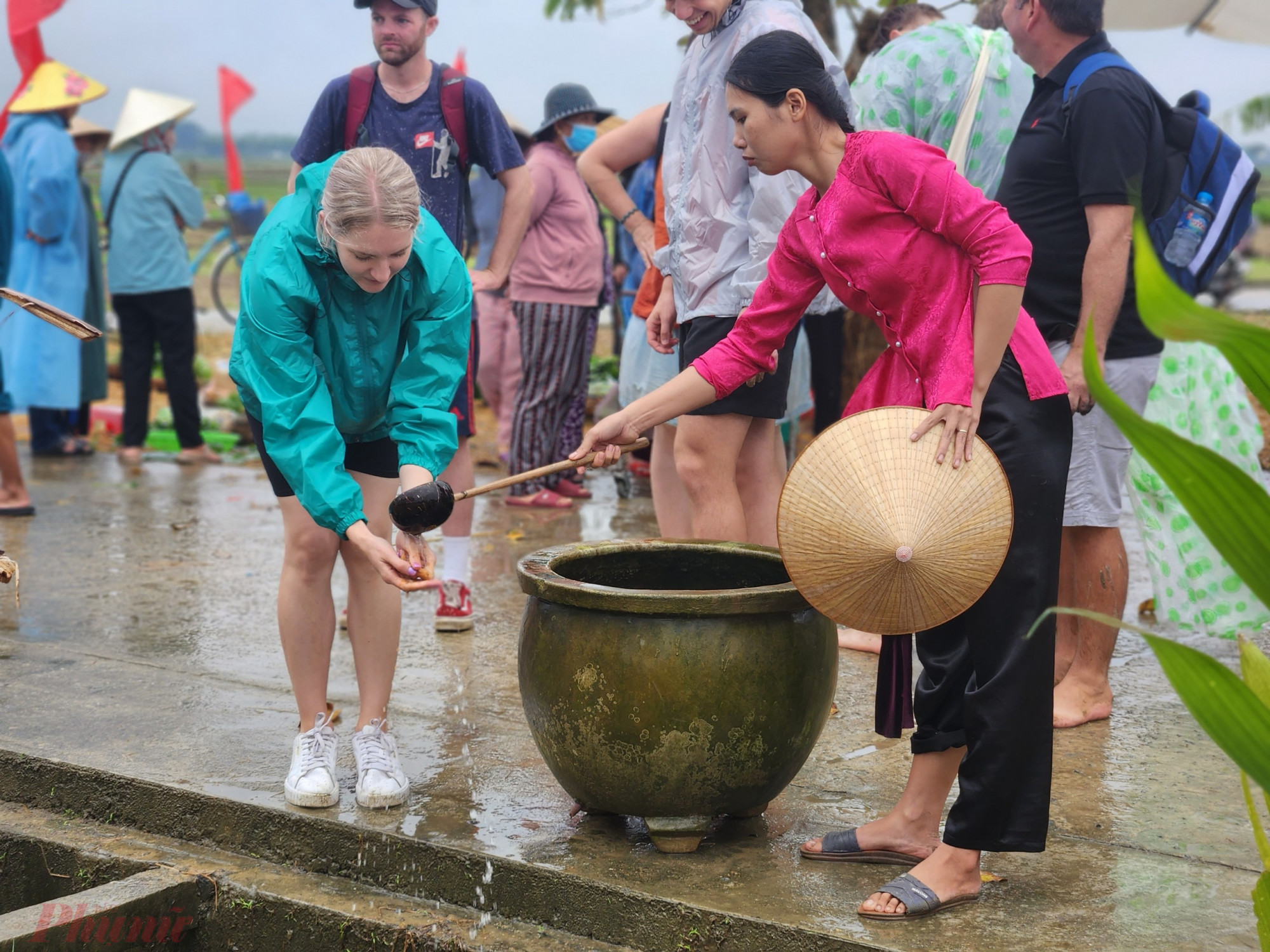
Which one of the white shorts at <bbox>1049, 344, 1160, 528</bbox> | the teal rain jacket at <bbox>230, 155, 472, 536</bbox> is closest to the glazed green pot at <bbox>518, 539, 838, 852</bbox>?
the teal rain jacket at <bbox>230, 155, 472, 536</bbox>

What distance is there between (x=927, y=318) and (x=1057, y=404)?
12.9 inches

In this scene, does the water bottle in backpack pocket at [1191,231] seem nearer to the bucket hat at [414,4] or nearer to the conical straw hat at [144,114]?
the bucket hat at [414,4]

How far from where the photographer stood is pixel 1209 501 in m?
1.38

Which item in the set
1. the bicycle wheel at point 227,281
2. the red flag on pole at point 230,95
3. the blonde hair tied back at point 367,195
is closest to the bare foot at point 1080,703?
the blonde hair tied back at point 367,195

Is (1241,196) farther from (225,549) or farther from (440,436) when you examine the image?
(225,549)

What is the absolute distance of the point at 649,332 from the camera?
409 cm

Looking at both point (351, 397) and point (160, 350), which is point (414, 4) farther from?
point (160, 350)

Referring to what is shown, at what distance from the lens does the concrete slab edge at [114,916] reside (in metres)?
2.64

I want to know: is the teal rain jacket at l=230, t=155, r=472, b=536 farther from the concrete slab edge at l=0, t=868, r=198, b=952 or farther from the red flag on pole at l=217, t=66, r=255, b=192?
the red flag on pole at l=217, t=66, r=255, b=192

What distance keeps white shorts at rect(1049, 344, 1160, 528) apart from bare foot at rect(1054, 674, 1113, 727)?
0.47 m

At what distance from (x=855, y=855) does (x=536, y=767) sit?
0.91 metres

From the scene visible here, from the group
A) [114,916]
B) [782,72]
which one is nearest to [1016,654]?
[782,72]

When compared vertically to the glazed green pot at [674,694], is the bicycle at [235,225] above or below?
above

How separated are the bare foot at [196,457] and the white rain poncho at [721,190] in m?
5.18
